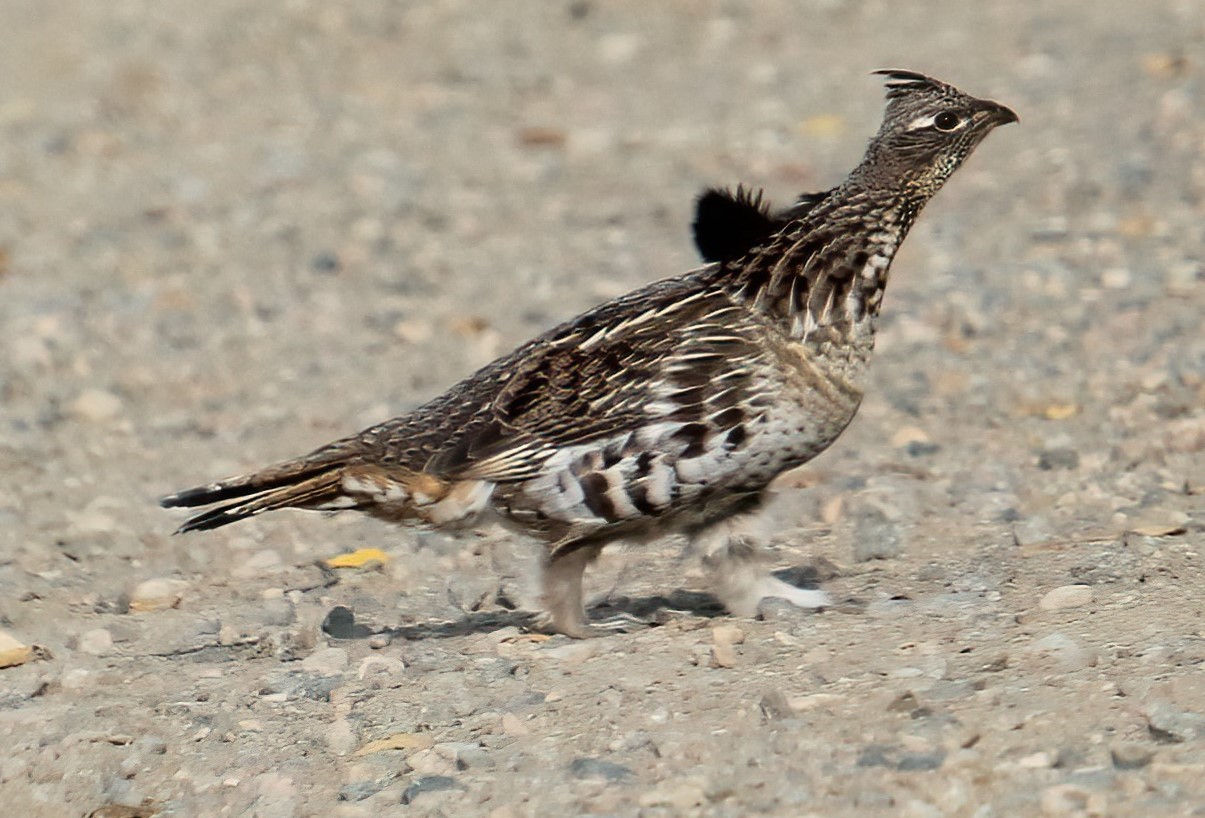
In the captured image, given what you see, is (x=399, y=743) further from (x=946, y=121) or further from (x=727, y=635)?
(x=946, y=121)

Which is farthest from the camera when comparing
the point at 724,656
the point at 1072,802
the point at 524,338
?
the point at 524,338

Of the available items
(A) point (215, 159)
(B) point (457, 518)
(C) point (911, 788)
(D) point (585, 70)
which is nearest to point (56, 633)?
(B) point (457, 518)

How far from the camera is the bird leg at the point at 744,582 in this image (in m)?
6.55

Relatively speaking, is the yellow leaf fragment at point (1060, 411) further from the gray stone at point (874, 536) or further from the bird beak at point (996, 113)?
the bird beak at point (996, 113)

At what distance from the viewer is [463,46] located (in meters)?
15.5

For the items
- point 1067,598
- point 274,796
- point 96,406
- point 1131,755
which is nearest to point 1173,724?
point 1131,755

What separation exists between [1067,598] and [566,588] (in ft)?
5.37

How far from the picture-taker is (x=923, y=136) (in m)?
6.50

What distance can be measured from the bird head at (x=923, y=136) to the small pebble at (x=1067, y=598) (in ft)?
4.54

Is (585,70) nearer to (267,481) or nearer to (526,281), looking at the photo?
(526,281)

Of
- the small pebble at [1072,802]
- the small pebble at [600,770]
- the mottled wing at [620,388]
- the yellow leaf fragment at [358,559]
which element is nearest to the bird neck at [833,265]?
the mottled wing at [620,388]

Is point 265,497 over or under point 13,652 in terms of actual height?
over

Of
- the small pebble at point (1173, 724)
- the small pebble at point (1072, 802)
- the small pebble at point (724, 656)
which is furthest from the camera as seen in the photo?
the small pebble at point (724, 656)

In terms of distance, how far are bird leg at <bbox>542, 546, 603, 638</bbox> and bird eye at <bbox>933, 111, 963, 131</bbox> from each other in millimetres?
1809
